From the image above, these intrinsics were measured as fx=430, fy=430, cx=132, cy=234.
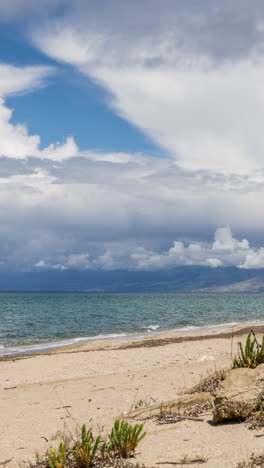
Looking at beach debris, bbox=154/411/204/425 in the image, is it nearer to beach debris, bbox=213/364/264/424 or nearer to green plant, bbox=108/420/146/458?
beach debris, bbox=213/364/264/424

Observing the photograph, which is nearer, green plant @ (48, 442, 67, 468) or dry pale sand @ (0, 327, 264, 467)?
green plant @ (48, 442, 67, 468)

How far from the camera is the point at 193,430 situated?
6.64 meters

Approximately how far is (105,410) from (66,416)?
92cm

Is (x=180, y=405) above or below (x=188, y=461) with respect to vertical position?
below

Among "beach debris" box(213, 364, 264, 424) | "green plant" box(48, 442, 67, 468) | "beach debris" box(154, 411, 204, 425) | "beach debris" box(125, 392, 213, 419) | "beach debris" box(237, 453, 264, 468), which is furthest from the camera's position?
"beach debris" box(125, 392, 213, 419)

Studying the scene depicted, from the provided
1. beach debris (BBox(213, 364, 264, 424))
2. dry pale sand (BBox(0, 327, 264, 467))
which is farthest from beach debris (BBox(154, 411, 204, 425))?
beach debris (BBox(213, 364, 264, 424))

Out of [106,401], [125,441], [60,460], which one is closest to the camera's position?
[60,460]

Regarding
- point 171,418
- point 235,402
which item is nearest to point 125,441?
point 235,402

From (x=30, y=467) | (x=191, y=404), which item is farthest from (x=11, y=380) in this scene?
(x=30, y=467)

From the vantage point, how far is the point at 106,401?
36.2 feet

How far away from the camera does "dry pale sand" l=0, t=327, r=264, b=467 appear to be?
18.8ft

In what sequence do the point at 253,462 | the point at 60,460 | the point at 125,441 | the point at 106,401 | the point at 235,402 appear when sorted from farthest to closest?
the point at 106,401, the point at 235,402, the point at 125,441, the point at 60,460, the point at 253,462

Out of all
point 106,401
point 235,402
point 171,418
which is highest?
point 235,402

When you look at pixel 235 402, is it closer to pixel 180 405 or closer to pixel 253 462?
pixel 253 462
